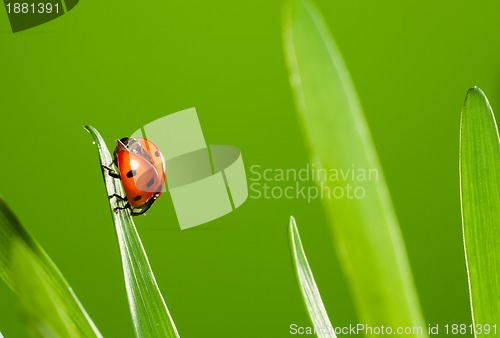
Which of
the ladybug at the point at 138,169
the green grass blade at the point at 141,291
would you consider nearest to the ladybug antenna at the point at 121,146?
the ladybug at the point at 138,169

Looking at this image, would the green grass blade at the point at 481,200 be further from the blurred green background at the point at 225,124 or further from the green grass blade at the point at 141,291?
the blurred green background at the point at 225,124

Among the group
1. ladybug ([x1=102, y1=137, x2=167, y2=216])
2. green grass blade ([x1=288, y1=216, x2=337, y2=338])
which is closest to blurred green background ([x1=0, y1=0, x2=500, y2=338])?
ladybug ([x1=102, y1=137, x2=167, y2=216])

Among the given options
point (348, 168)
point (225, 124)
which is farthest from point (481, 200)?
point (225, 124)

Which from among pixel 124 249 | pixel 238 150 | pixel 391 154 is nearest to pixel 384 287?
pixel 124 249

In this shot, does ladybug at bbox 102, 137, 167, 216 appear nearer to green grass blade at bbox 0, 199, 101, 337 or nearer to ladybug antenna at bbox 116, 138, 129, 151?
ladybug antenna at bbox 116, 138, 129, 151

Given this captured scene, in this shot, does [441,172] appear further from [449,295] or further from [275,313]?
[275,313]
